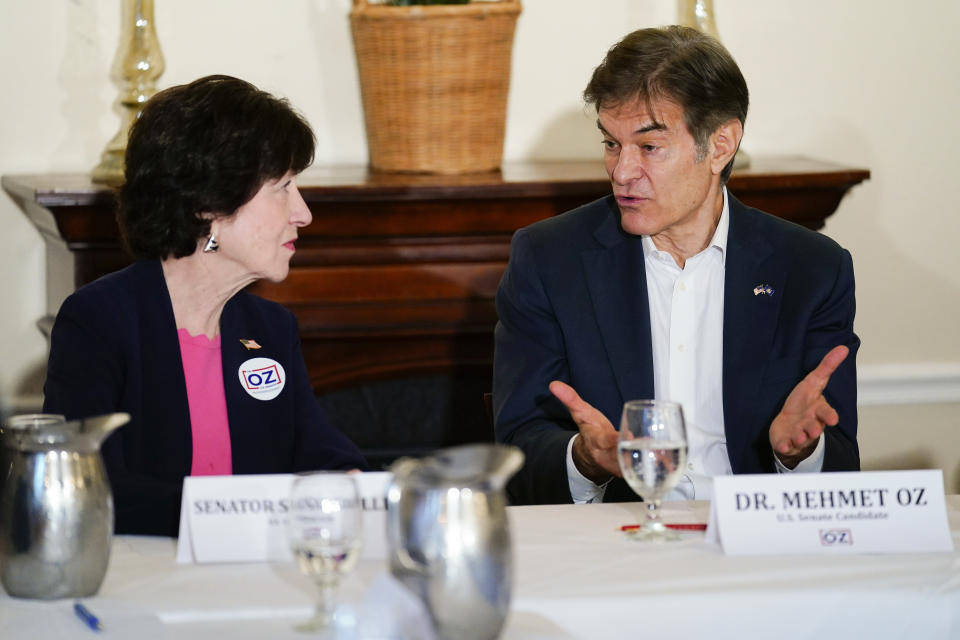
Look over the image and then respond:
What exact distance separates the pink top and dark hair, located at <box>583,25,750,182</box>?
0.86m

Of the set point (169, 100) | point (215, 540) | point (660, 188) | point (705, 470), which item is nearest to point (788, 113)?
point (660, 188)

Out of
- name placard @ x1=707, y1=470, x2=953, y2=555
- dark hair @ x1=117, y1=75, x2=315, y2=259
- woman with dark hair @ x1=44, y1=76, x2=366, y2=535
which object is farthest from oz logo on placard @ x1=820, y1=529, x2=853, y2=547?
dark hair @ x1=117, y1=75, x2=315, y2=259

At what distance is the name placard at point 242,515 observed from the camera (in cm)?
140

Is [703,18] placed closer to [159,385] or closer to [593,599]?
[159,385]

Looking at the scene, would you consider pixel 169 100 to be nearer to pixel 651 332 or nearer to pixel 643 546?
pixel 651 332

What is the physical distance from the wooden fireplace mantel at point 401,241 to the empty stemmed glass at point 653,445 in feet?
4.58

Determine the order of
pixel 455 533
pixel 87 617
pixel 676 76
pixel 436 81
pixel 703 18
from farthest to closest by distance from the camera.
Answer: pixel 703 18 → pixel 436 81 → pixel 676 76 → pixel 87 617 → pixel 455 533

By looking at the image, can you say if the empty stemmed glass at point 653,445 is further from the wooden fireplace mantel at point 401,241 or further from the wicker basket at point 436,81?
the wicker basket at point 436,81

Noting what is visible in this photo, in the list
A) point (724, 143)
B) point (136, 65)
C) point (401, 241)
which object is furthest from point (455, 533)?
point (136, 65)

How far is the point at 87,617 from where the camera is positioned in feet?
3.92

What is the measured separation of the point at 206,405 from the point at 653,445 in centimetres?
87

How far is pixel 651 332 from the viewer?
7.28ft

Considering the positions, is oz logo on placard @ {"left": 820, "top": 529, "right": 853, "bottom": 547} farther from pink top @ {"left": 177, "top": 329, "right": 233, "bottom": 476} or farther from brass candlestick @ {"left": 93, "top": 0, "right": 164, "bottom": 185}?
brass candlestick @ {"left": 93, "top": 0, "right": 164, "bottom": 185}

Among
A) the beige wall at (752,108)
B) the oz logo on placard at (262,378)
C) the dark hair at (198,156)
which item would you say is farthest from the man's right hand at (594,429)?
the beige wall at (752,108)
